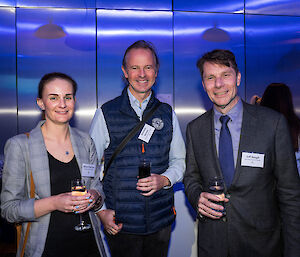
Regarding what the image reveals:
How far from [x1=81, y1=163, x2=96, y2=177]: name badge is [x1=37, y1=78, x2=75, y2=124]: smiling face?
32cm

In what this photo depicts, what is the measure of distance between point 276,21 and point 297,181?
559 centimetres

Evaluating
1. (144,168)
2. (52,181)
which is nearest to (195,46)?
(144,168)

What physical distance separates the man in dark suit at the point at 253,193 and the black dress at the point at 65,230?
727mm

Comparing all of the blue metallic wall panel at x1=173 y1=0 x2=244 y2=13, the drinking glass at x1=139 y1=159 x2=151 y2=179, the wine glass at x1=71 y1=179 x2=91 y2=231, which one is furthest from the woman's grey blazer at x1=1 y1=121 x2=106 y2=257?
the blue metallic wall panel at x1=173 y1=0 x2=244 y2=13

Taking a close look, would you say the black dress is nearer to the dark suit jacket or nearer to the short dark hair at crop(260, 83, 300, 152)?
the dark suit jacket

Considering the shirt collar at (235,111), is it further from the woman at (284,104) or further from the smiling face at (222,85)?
the woman at (284,104)

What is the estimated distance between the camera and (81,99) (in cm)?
568

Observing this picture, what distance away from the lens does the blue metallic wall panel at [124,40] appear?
570 cm

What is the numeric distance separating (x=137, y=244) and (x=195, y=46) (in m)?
4.76

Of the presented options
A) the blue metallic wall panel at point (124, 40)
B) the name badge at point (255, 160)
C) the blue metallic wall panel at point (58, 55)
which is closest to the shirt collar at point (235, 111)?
the name badge at point (255, 160)

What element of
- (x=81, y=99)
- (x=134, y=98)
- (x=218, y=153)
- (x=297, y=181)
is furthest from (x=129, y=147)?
(x=81, y=99)

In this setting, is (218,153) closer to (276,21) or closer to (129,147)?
(129,147)

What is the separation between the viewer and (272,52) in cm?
627

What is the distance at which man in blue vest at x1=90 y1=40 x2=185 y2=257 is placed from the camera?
2.13 metres
